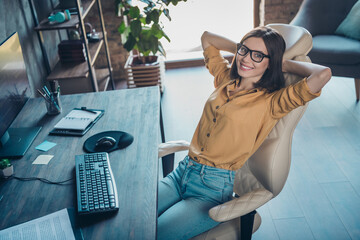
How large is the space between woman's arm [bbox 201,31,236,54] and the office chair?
1.04ft

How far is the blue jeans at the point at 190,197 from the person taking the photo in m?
1.42

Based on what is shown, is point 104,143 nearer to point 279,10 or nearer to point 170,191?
point 170,191

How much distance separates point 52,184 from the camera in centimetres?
141

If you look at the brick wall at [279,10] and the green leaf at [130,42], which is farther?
the brick wall at [279,10]

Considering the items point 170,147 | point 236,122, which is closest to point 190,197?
point 170,147

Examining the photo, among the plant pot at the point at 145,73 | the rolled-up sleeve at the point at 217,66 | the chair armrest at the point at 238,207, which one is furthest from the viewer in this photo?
the plant pot at the point at 145,73

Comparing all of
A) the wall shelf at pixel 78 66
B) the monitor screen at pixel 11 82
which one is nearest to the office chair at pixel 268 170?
the monitor screen at pixel 11 82

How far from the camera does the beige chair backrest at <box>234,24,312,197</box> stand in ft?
4.68

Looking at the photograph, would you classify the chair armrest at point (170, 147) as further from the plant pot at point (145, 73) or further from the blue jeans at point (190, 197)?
the plant pot at point (145, 73)

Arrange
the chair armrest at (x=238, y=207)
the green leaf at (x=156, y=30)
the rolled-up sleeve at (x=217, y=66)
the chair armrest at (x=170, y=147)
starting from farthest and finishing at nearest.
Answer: the green leaf at (x=156, y=30) < the rolled-up sleeve at (x=217, y=66) < the chair armrest at (x=170, y=147) < the chair armrest at (x=238, y=207)

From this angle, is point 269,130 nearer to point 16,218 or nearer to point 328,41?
point 16,218

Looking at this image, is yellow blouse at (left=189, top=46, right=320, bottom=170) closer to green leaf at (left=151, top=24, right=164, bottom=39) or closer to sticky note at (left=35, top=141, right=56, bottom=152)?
sticky note at (left=35, top=141, right=56, bottom=152)

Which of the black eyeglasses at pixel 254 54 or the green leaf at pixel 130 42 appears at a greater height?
the black eyeglasses at pixel 254 54

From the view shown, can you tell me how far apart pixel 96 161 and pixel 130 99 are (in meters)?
0.65
